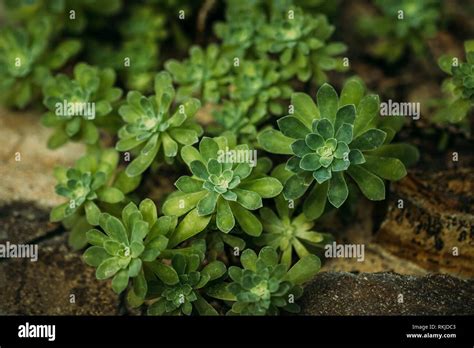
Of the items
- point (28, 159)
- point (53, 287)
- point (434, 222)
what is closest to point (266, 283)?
point (434, 222)

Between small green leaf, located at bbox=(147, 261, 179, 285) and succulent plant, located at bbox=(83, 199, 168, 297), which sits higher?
succulent plant, located at bbox=(83, 199, 168, 297)

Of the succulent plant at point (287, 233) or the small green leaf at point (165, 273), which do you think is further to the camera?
the succulent plant at point (287, 233)

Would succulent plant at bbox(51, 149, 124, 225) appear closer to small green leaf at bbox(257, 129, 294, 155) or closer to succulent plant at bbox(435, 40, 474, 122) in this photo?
small green leaf at bbox(257, 129, 294, 155)

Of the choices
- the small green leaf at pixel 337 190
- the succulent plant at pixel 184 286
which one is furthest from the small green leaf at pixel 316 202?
the succulent plant at pixel 184 286

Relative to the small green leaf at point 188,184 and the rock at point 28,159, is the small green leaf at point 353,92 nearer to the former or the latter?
the small green leaf at point 188,184

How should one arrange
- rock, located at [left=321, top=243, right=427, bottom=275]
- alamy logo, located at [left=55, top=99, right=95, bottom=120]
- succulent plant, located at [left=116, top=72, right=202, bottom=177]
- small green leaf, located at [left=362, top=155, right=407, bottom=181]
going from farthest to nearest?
alamy logo, located at [left=55, top=99, right=95, bottom=120], rock, located at [left=321, top=243, right=427, bottom=275], succulent plant, located at [left=116, top=72, right=202, bottom=177], small green leaf, located at [left=362, top=155, right=407, bottom=181]
